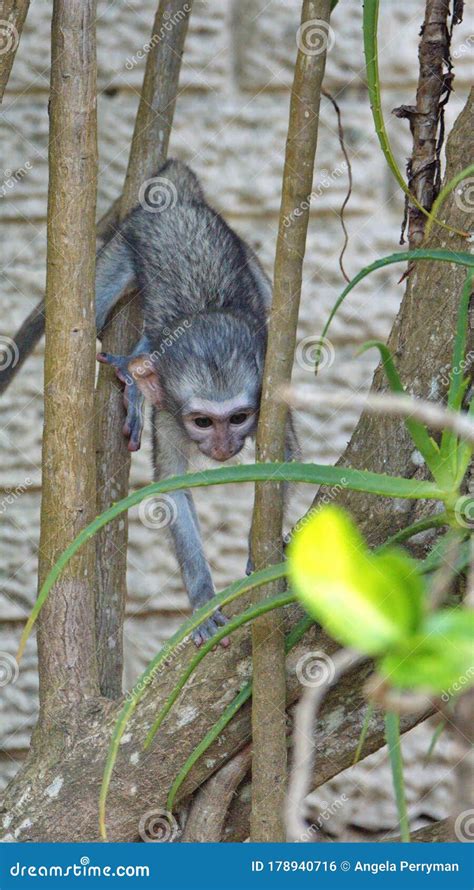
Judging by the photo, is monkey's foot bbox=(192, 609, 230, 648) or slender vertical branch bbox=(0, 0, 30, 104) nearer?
slender vertical branch bbox=(0, 0, 30, 104)

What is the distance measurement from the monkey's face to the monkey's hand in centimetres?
15

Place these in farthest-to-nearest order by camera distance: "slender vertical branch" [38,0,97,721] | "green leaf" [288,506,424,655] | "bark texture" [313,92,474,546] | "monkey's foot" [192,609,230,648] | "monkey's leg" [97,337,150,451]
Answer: "monkey's leg" [97,337,150,451] < "monkey's foot" [192,609,230,648] < "slender vertical branch" [38,0,97,721] < "bark texture" [313,92,474,546] < "green leaf" [288,506,424,655]

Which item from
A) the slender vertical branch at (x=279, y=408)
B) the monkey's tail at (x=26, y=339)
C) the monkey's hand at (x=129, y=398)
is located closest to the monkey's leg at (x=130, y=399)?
the monkey's hand at (x=129, y=398)

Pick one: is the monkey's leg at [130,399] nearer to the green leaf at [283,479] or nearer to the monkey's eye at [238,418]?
the monkey's eye at [238,418]

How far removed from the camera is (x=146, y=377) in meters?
2.61

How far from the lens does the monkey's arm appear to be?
8.78ft

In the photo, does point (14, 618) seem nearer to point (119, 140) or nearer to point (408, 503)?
point (119, 140)

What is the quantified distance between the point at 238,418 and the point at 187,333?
0.88 ft

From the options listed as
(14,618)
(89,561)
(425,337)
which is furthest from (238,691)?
(14,618)

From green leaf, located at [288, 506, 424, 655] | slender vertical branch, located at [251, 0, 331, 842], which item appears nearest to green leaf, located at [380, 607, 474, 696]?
green leaf, located at [288, 506, 424, 655]

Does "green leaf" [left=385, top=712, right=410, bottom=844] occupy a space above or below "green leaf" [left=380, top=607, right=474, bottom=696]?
above

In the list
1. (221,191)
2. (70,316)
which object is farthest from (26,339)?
(70,316)

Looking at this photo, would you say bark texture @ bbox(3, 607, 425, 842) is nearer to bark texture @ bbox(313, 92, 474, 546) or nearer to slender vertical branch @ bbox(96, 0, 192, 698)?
bark texture @ bbox(313, 92, 474, 546)

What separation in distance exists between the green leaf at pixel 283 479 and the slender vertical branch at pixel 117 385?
3.56 ft
